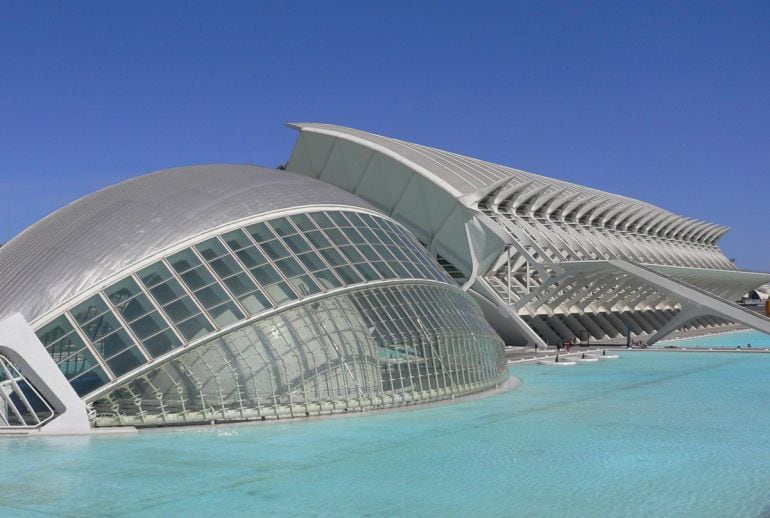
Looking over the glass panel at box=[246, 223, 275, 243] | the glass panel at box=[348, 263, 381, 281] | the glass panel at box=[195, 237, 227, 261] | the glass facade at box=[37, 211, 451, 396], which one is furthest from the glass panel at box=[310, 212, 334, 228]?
the glass panel at box=[195, 237, 227, 261]

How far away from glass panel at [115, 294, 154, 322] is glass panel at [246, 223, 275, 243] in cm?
328

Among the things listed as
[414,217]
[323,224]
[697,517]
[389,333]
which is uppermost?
[414,217]

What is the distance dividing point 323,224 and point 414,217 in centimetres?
2603

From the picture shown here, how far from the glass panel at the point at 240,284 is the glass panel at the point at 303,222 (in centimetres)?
273

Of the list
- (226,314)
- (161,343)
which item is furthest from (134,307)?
(226,314)

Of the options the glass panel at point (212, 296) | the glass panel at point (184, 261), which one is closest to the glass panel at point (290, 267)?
the glass panel at point (212, 296)

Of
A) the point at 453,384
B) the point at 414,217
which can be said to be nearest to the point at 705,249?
the point at 414,217

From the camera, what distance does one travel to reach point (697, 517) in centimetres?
991

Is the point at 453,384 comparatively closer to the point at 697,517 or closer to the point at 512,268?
the point at 697,517

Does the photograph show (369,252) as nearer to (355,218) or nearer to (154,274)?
(355,218)

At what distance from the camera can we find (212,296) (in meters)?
18.2

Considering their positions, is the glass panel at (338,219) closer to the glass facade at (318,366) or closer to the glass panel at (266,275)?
the glass facade at (318,366)

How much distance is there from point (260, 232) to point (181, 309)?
126 inches

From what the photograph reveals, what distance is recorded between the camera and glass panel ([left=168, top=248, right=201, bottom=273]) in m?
18.5
